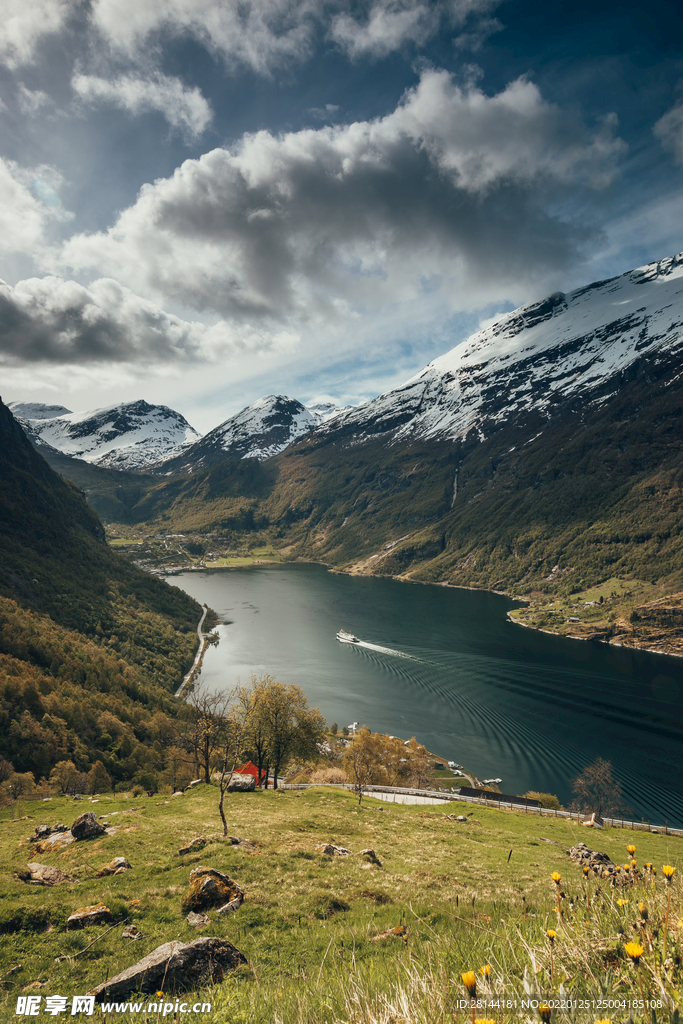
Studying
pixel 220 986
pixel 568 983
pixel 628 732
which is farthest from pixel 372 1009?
pixel 628 732

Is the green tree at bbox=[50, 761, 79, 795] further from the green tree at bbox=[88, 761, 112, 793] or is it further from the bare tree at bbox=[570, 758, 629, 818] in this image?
the bare tree at bbox=[570, 758, 629, 818]

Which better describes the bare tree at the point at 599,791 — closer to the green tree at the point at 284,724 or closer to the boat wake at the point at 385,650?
the green tree at the point at 284,724

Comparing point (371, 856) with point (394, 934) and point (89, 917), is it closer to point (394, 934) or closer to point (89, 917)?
point (394, 934)

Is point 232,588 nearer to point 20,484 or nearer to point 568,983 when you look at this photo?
point 20,484

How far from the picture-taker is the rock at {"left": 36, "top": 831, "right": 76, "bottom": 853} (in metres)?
15.0

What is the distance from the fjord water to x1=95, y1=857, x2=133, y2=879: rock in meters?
58.1

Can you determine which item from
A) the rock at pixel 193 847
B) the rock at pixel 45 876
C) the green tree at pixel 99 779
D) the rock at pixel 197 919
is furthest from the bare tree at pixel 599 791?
the rock at pixel 45 876

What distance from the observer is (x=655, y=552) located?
16562 cm

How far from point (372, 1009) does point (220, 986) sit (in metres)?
3.60

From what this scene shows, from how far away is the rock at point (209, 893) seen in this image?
31.4ft

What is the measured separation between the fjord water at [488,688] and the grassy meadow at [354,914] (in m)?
41.6

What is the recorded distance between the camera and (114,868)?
487 inches

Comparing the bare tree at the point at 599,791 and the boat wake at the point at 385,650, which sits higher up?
the boat wake at the point at 385,650

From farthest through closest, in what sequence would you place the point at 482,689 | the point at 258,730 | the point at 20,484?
the point at 20,484 → the point at 482,689 → the point at 258,730
